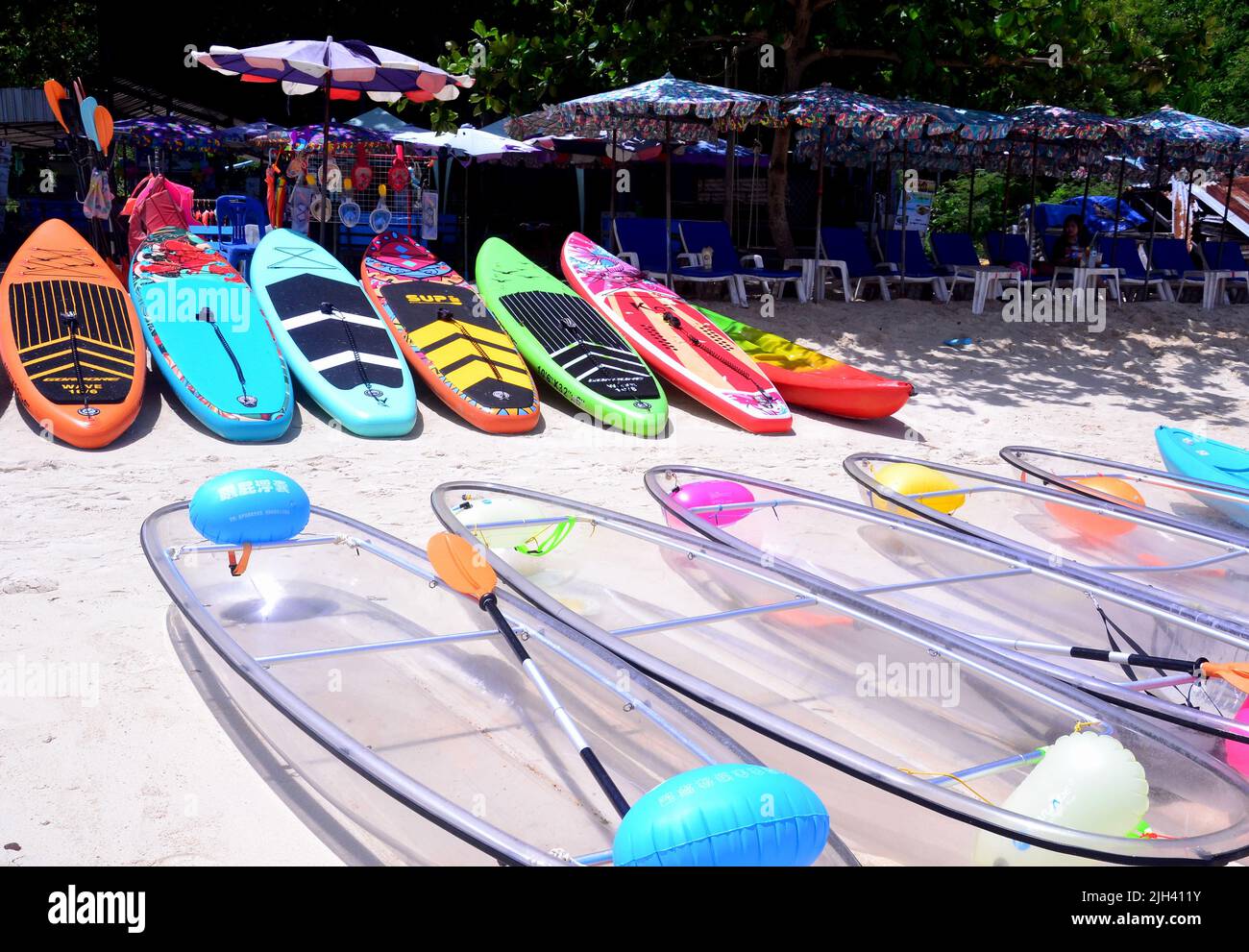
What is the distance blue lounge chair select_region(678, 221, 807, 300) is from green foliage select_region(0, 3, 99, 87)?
585 inches

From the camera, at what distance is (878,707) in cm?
349

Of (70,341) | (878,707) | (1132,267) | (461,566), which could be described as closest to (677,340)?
(70,341)

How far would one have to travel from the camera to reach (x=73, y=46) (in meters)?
23.5

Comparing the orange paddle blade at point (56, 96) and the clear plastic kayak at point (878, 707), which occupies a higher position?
the orange paddle blade at point (56, 96)

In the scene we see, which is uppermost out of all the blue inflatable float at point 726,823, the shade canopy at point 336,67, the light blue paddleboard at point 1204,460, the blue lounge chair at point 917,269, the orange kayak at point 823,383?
the shade canopy at point 336,67

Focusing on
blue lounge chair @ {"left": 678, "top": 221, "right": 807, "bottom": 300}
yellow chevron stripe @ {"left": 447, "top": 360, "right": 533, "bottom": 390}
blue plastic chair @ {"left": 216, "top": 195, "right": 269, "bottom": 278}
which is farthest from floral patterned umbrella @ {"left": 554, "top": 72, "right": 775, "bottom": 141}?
blue plastic chair @ {"left": 216, "top": 195, "right": 269, "bottom": 278}

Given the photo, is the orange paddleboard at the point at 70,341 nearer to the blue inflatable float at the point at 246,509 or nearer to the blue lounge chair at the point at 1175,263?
the blue inflatable float at the point at 246,509

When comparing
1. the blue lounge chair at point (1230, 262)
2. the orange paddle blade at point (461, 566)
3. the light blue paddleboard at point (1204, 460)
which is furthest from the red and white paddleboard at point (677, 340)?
the blue lounge chair at point (1230, 262)

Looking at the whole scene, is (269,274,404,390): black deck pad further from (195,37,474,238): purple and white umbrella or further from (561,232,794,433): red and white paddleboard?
(561,232,794,433): red and white paddleboard

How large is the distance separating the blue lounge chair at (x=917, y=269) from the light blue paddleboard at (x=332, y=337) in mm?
5802

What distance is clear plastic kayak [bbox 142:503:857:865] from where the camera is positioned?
2787mm

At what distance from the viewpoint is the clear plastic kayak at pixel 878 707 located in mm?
2479

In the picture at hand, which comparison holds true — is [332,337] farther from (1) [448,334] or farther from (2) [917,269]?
(2) [917,269]
